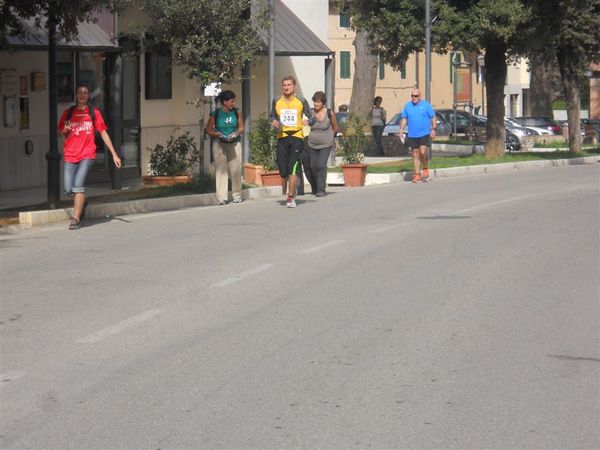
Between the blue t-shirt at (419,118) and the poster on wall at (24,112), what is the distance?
24.7 feet

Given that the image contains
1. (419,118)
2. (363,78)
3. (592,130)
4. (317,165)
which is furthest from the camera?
(592,130)

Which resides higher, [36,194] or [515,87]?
[515,87]

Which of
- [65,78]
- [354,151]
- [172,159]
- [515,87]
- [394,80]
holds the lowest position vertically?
[172,159]

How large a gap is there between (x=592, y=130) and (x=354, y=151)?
32.2 metres

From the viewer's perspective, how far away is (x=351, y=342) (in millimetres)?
8617

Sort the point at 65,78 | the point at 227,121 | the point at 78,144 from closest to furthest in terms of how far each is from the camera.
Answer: the point at 78,144
the point at 227,121
the point at 65,78

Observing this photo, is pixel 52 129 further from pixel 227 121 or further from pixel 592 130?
pixel 592 130

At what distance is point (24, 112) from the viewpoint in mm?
21984

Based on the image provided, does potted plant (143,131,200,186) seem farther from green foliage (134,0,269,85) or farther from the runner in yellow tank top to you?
the runner in yellow tank top

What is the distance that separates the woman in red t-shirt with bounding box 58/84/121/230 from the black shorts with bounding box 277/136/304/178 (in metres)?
3.95

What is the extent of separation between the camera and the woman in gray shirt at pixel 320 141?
68.4 feet

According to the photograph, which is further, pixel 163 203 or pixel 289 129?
pixel 163 203

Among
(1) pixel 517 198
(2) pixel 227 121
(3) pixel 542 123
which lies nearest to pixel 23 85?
(2) pixel 227 121

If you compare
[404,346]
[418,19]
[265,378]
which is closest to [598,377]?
[404,346]
